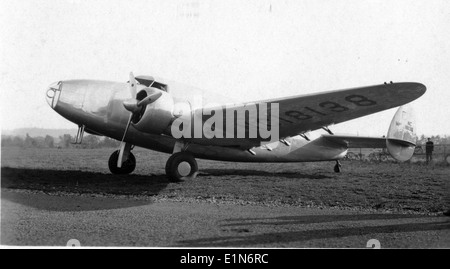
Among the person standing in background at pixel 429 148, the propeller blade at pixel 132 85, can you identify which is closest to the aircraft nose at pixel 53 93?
the propeller blade at pixel 132 85

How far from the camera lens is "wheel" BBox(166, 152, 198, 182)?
9.21 meters

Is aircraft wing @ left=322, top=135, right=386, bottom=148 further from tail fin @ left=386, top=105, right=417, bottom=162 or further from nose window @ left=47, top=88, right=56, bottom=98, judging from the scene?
nose window @ left=47, top=88, right=56, bottom=98

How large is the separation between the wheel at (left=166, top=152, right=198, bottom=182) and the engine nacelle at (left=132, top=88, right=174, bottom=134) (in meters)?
0.82

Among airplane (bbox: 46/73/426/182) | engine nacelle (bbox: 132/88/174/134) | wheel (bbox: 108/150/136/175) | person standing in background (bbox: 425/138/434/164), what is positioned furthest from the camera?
person standing in background (bbox: 425/138/434/164)

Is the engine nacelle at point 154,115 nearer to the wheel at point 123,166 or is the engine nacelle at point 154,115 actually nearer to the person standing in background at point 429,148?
the wheel at point 123,166

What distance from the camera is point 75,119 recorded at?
9336mm

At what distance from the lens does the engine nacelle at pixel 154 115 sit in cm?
862

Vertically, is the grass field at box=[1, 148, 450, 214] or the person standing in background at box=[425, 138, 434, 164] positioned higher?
the person standing in background at box=[425, 138, 434, 164]

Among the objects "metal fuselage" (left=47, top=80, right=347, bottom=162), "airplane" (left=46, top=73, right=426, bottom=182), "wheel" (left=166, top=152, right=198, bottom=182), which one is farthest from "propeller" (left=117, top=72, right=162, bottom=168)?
"wheel" (left=166, top=152, right=198, bottom=182)

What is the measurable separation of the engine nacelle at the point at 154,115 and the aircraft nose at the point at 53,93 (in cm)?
209

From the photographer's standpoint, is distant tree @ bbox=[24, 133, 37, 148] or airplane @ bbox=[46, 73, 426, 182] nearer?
airplane @ bbox=[46, 73, 426, 182]
